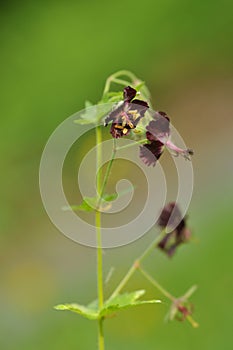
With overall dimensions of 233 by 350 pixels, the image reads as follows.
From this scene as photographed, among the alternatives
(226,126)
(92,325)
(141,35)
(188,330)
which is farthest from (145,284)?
(141,35)

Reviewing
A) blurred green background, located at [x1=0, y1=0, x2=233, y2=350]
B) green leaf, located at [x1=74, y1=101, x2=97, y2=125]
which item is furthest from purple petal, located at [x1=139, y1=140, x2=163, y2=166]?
blurred green background, located at [x1=0, y1=0, x2=233, y2=350]

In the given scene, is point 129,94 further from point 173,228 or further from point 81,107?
point 81,107

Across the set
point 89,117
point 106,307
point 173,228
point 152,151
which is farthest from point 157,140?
point 173,228

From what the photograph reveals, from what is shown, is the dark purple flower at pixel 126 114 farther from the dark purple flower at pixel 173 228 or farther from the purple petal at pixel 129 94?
the dark purple flower at pixel 173 228

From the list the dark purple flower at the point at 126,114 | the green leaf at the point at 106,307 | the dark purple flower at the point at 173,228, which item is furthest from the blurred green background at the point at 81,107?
the dark purple flower at the point at 126,114

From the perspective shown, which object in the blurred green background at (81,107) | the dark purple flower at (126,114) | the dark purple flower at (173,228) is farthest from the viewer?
the blurred green background at (81,107)

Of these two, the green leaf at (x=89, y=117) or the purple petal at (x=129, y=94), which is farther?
the green leaf at (x=89, y=117)

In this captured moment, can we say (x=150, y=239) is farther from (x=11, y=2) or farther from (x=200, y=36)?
(x=11, y=2)
